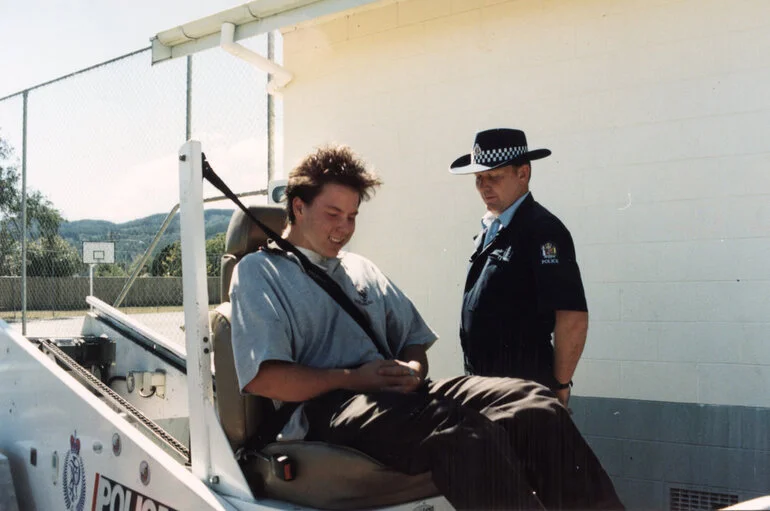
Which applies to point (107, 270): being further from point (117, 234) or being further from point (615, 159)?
point (615, 159)

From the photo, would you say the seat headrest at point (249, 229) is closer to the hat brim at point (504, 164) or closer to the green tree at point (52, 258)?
the hat brim at point (504, 164)

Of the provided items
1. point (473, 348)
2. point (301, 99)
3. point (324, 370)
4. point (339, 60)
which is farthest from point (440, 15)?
point (324, 370)

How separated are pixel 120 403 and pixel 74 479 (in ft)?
1.27

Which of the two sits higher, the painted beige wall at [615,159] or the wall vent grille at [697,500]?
the painted beige wall at [615,159]

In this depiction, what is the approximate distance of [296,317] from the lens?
2.18m

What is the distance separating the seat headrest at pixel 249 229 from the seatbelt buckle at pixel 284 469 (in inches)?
34.2

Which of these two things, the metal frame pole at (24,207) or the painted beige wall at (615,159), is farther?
the metal frame pole at (24,207)

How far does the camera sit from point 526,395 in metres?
1.99

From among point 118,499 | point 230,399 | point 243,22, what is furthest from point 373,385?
point 243,22

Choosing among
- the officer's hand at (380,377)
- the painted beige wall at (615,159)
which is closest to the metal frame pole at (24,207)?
the painted beige wall at (615,159)

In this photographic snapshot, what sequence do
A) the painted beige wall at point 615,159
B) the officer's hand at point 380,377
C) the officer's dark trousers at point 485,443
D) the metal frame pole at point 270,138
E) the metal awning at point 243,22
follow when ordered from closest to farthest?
the officer's dark trousers at point 485,443, the officer's hand at point 380,377, the painted beige wall at point 615,159, the metal awning at point 243,22, the metal frame pole at point 270,138

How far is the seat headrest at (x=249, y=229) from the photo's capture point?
2.66m

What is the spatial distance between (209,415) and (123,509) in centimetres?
54

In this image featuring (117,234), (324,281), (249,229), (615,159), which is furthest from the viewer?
(117,234)
